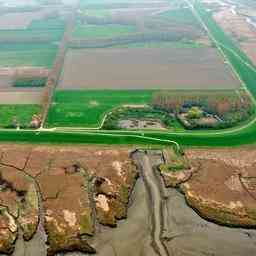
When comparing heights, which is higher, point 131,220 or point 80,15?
point 131,220

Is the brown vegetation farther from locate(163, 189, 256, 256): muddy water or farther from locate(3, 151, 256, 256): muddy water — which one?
locate(163, 189, 256, 256): muddy water

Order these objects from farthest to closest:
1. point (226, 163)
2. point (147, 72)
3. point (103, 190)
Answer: point (147, 72)
point (226, 163)
point (103, 190)

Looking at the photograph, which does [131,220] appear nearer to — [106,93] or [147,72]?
[106,93]

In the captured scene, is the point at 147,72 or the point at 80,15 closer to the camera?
the point at 147,72

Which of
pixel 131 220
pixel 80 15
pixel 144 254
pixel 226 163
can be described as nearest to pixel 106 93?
pixel 226 163

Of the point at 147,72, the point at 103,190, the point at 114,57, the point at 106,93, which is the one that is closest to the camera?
the point at 103,190
